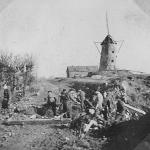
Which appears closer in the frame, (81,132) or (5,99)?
(81,132)

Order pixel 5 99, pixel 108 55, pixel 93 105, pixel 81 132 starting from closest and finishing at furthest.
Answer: pixel 81 132 → pixel 93 105 → pixel 5 99 → pixel 108 55

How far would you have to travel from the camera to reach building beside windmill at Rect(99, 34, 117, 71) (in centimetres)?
5278

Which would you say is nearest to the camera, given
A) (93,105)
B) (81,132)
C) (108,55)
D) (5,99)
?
(81,132)

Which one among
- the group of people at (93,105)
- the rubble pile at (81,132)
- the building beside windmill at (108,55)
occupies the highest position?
the building beside windmill at (108,55)

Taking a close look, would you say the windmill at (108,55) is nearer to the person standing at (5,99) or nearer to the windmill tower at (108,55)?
the windmill tower at (108,55)

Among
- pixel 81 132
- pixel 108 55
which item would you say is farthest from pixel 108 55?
pixel 81 132

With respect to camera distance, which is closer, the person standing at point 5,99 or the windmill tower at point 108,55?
the person standing at point 5,99

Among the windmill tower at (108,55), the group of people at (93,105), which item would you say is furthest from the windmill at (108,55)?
the group of people at (93,105)

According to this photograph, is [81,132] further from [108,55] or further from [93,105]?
[108,55]

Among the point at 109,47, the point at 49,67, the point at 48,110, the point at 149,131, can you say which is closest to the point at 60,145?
the point at 149,131

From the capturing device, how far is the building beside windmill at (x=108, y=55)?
52781 mm

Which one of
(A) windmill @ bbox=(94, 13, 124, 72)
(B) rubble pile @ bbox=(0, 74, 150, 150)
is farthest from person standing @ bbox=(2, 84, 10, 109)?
(A) windmill @ bbox=(94, 13, 124, 72)

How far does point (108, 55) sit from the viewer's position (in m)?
53.0

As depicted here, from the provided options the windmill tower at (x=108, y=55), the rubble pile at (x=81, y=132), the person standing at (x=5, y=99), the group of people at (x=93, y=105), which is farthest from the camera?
the windmill tower at (x=108, y=55)
